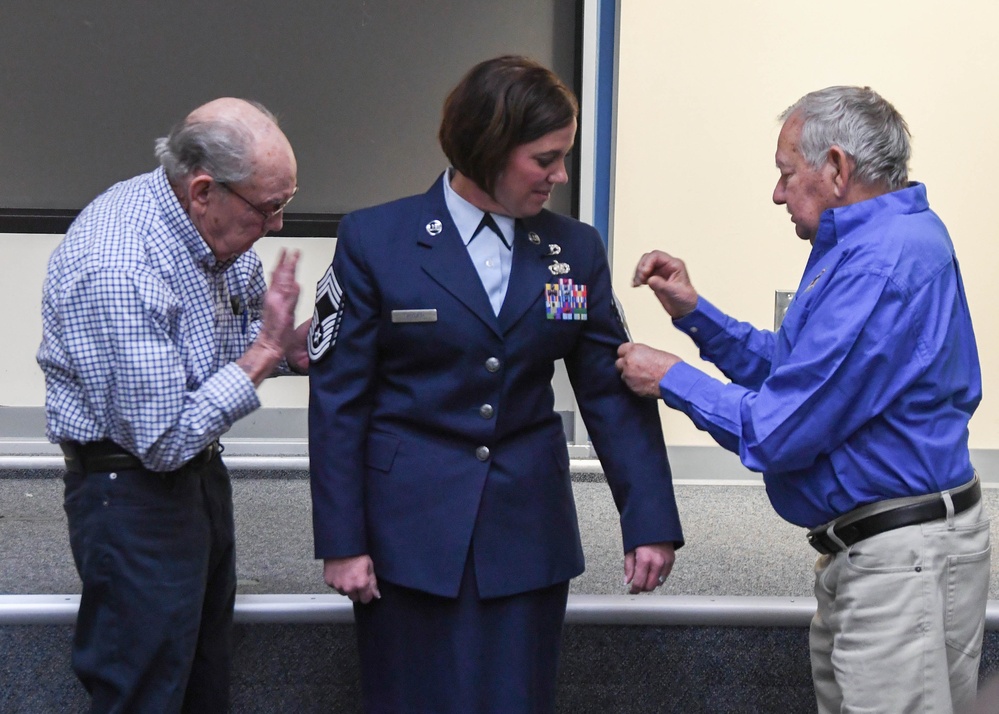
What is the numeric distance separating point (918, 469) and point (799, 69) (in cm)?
217

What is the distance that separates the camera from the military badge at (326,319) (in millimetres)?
1638

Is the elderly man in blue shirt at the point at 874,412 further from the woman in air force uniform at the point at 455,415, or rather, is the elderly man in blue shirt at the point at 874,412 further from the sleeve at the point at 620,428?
the woman in air force uniform at the point at 455,415

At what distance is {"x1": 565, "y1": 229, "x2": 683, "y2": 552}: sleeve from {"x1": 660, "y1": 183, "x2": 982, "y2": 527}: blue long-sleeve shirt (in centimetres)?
12

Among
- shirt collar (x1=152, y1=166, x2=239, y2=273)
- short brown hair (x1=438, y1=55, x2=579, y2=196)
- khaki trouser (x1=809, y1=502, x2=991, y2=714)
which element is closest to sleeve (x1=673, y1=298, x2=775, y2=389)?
khaki trouser (x1=809, y1=502, x2=991, y2=714)

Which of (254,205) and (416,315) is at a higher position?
(254,205)

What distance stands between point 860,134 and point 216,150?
100 cm

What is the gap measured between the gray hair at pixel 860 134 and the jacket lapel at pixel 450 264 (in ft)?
1.79

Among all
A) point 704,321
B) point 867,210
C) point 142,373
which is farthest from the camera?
point 704,321

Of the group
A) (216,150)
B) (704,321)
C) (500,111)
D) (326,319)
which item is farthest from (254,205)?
(704,321)

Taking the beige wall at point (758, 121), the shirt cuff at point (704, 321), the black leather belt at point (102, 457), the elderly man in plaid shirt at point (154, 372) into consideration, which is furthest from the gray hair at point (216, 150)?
the beige wall at point (758, 121)

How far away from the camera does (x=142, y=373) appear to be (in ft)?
5.02

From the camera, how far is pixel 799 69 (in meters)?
3.44

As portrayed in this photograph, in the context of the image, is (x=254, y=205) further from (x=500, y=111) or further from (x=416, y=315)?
(x=500, y=111)

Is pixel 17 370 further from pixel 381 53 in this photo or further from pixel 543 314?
pixel 543 314
